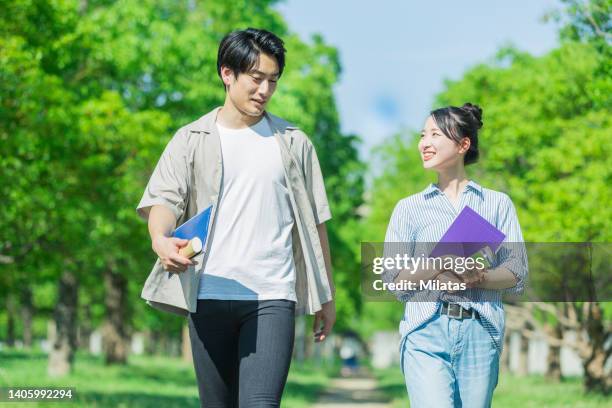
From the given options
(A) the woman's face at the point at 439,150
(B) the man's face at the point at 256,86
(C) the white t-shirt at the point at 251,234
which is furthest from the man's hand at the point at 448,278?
(B) the man's face at the point at 256,86

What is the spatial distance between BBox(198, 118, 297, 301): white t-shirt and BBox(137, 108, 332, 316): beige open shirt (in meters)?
0.04

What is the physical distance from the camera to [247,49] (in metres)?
4.73

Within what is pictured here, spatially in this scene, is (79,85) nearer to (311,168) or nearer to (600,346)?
(600,346)

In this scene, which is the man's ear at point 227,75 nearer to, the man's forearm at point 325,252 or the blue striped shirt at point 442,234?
the man's forearm at point 325,252

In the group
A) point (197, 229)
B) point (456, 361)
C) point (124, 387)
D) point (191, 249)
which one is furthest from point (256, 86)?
point (124, 387)

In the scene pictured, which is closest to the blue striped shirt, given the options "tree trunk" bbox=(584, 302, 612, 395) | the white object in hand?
the white object in hand

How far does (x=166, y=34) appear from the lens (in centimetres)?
2395

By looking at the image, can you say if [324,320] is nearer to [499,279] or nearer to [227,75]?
[499,279]

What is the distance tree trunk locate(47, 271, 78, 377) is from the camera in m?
25.3

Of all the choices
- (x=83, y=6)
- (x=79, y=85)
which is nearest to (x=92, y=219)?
(x=79, y=85)

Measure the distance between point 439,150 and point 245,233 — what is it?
1.09 m

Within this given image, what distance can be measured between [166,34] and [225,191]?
1986 cm

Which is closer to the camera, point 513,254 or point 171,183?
point 171,183
